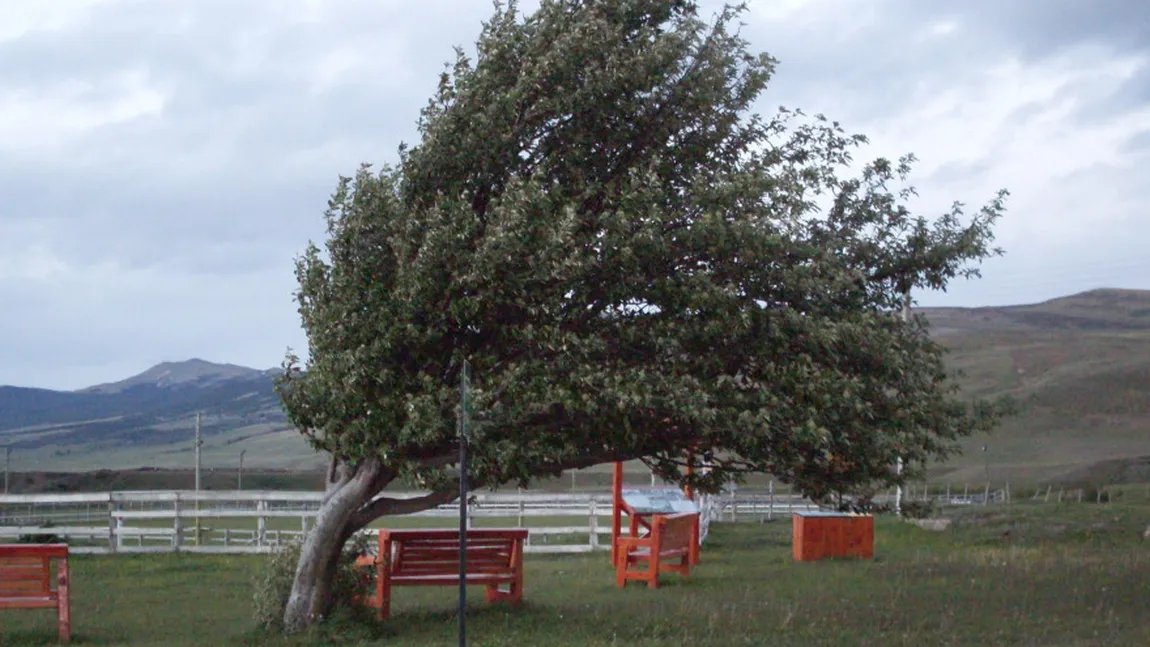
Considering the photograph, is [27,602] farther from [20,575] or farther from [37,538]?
[37,538]

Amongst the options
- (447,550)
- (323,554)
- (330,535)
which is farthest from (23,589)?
(447,550)

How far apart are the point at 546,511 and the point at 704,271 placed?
1507cm

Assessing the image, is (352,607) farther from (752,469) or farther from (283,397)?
(752,469)

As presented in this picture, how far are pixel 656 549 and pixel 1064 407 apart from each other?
52528 millimetres

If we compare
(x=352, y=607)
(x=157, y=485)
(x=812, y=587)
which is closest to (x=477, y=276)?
(x=352, y=607)

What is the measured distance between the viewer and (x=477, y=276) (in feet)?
36.1

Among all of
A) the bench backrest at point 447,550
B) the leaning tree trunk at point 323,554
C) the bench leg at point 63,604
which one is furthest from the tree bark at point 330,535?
the bench leg at point 63,604

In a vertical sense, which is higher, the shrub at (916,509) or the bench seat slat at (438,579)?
the shrub at (916,509)

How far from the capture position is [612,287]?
11461mm

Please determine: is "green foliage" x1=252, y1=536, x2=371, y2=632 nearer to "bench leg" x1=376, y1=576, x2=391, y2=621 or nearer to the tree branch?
"bench leg" x1=376, y1=576, x2=391, y2=621

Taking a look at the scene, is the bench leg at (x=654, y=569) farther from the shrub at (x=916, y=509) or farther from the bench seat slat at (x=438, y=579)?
the shrub at (x=916, y=509)

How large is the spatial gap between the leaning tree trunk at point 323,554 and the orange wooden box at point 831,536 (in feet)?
32.0

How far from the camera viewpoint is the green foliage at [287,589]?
42.4ft

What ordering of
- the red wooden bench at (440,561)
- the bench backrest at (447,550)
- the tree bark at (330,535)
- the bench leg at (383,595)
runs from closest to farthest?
1. the tree bark at (330,535)
2. the bench leg at (383,595)
3. the red wooden bench at (440,561)
4. the bench backrest at (447,550)
